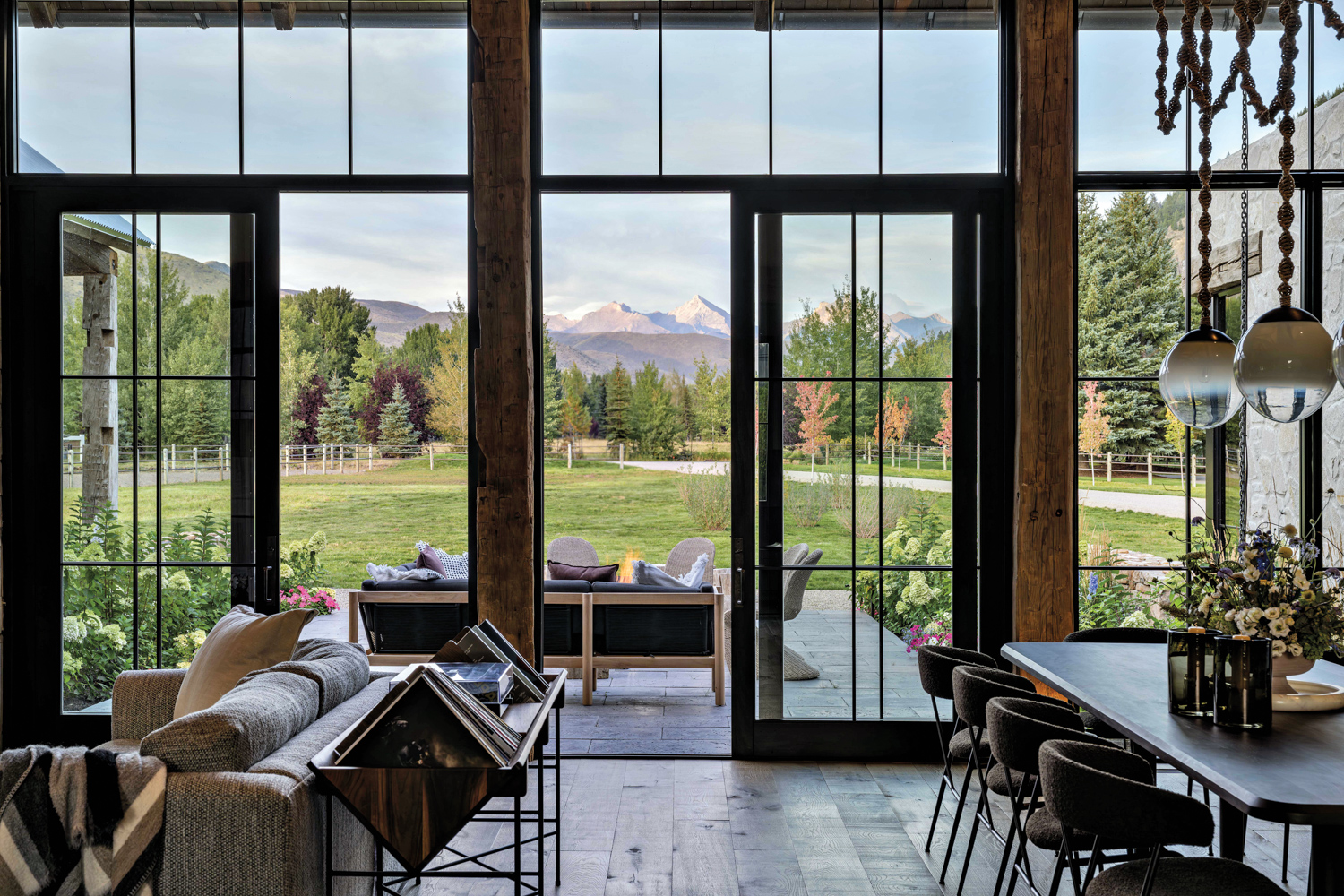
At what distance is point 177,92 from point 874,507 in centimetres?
371

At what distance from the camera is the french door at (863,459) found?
388 cm

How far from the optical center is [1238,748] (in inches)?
76.9

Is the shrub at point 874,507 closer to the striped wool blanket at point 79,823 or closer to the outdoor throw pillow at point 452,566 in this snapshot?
the striped wool blanket at point 79,823

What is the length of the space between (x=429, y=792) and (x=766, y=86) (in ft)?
10.8

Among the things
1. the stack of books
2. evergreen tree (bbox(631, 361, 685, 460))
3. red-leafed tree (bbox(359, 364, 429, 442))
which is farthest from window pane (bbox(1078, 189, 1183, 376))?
red-leafed tree (bbox(359, 364, 429, 442))

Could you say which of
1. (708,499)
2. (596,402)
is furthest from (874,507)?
(596,402)

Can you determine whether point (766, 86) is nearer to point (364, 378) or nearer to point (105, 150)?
point (105, 150)

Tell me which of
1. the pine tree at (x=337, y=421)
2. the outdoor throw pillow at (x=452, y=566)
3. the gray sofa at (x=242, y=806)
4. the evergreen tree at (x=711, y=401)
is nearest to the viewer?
the gray sofa at (x=242, y=806)

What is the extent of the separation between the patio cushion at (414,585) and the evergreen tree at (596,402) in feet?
28.1

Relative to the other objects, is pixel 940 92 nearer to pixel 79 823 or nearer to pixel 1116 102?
pixel 1116 102

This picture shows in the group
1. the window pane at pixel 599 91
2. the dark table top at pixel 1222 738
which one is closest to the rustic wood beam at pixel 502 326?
the window pane at pixel 599 91

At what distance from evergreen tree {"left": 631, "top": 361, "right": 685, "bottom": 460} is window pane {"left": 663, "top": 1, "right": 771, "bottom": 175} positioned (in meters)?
9.94

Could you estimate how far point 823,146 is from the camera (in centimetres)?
394

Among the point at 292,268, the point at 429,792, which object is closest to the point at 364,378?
the point at 292,268
